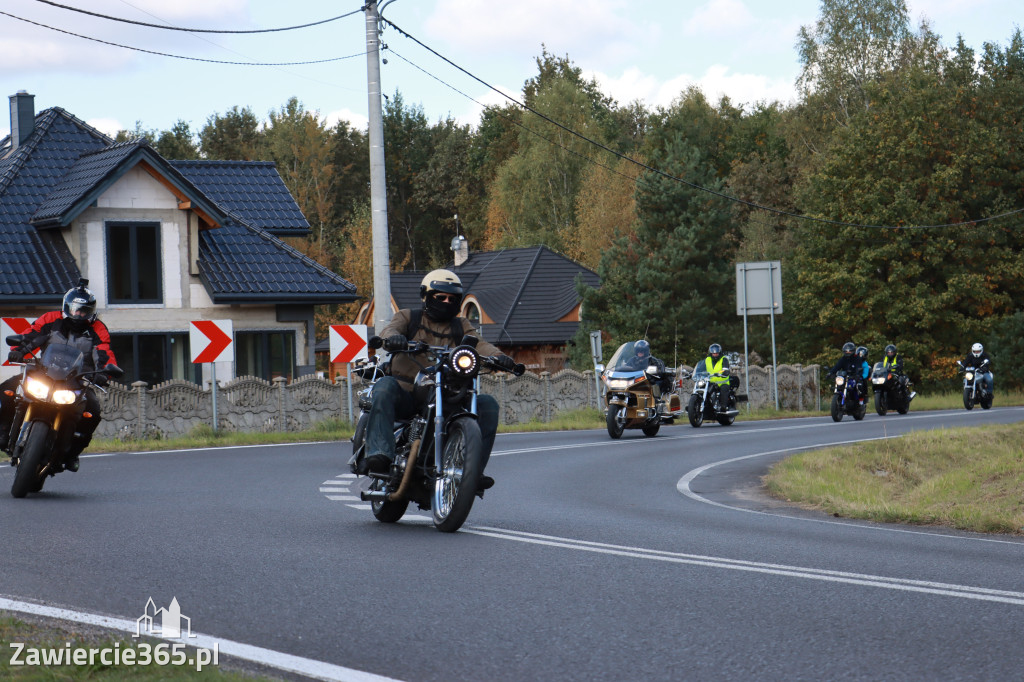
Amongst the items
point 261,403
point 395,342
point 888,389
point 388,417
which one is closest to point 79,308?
point 388,417

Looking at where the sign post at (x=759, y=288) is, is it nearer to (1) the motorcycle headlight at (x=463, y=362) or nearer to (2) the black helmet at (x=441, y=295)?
(2) the black helmet at (x=441, y=295)

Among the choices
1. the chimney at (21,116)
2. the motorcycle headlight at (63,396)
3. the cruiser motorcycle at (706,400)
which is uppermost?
the chimney at (21,116)

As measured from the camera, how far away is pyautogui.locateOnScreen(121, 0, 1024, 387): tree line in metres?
52.9

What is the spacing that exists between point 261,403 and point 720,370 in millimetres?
9209

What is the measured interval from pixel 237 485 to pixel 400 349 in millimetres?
4990

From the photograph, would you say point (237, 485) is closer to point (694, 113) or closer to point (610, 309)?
point (610, 309)

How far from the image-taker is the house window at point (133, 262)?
3159cm

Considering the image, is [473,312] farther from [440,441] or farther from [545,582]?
[545,582]

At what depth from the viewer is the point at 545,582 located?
7.04 meters

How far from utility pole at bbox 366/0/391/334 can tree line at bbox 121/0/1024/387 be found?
679 inches

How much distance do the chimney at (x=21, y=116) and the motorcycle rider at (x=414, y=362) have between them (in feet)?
91.7

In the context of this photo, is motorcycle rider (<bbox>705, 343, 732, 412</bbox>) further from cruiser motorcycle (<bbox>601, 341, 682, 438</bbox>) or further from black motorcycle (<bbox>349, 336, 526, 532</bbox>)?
black motorcycle (<bbox>349, 336, 526, 532</bbox>)

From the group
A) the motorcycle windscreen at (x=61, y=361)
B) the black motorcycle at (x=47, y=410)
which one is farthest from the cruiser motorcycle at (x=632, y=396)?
the motorcycle windscreen at (x=61, y=361)

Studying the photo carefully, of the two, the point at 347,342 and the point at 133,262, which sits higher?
the point at 133,262
